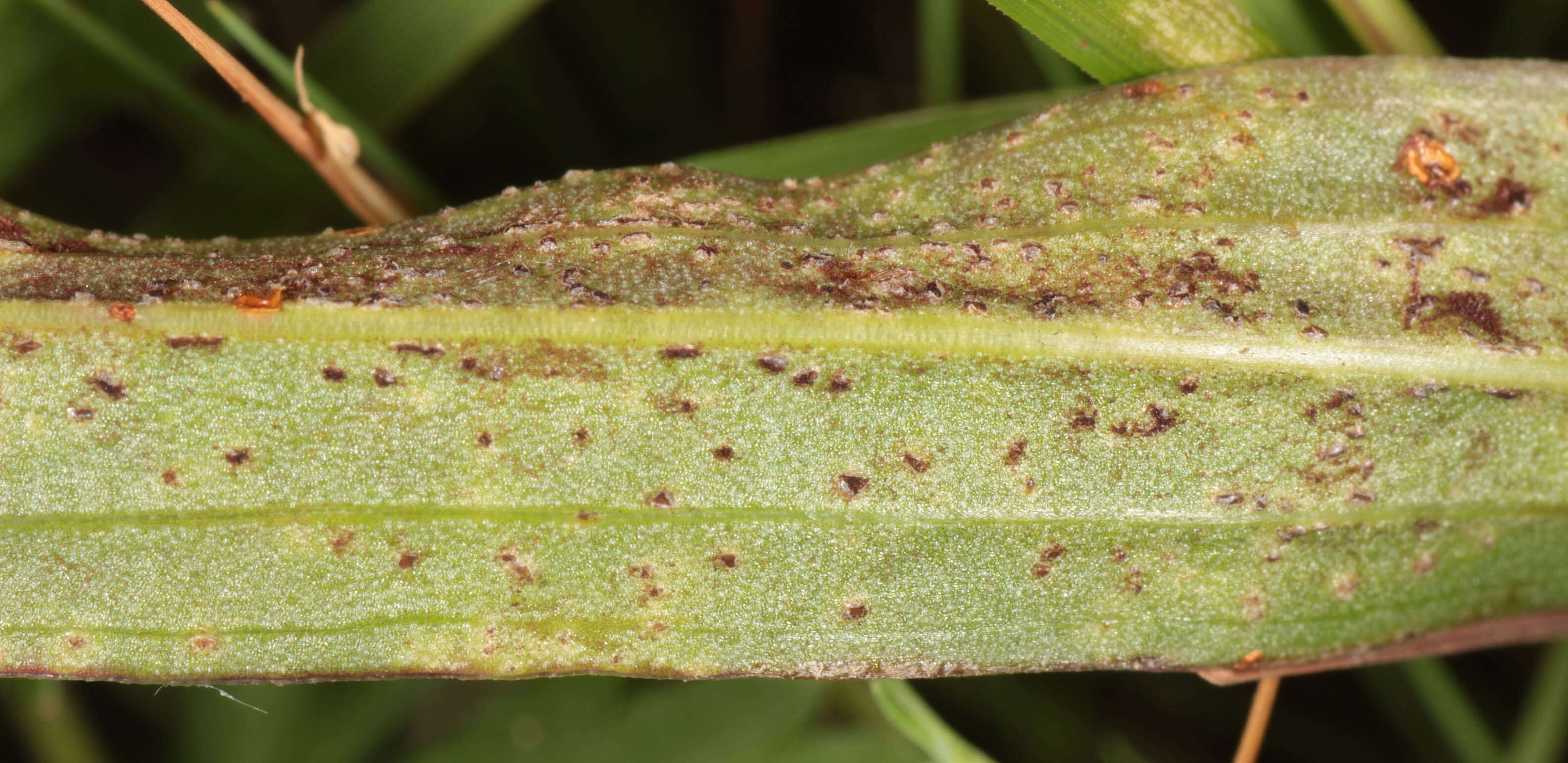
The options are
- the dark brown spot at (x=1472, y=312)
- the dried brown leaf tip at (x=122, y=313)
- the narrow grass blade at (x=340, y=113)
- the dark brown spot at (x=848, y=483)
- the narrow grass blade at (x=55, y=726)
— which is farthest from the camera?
the narrow grass blade at (x=55, y=726)

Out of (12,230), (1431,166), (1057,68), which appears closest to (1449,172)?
(1431,166)

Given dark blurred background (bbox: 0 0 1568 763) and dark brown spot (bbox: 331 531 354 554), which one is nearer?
dark brown spot (bbox: 331 531 354 554)

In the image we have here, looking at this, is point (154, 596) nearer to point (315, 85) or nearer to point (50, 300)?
point (50, 300)

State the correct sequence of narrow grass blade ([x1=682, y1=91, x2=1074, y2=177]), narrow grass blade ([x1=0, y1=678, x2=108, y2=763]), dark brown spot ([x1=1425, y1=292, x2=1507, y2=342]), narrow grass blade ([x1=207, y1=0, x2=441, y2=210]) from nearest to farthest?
1. dark brown spot ([x1=1425, y1=292, x2=1507, y2=342])
2. narrow grass blade ([x1=207, y1=0, x2=441, y2=210])
3. narrow grass blade ([x1=682, y1=91, x2=1074, y2=177])
4. narrow grass blade ([x1=0, y1=678, x2=108, y2=763])

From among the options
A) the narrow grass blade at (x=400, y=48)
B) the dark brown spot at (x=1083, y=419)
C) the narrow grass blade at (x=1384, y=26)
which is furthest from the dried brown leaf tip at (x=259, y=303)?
the narrow grass blade at (x=1384, y=26)

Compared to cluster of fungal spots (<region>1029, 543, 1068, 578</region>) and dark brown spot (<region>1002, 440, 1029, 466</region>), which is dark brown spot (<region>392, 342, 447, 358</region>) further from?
cluster of fungal spots (<region>1029, 543, 1068, 578</region>)

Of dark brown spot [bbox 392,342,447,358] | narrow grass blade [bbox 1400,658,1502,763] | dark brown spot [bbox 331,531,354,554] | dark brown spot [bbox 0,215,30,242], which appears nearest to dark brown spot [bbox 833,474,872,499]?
dark brown spot [bbox 392,342,447,358]

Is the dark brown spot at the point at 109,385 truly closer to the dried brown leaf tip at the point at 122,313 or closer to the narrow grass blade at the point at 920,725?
the dried brown leaf tip at the point at 122,313
